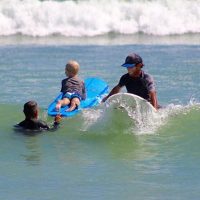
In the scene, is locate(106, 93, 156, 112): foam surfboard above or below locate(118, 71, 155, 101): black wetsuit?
below

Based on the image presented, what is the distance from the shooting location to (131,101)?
8.82 metres

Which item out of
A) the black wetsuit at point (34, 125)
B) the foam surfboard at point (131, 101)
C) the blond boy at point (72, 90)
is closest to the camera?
the foam surfboard at point (131, 101)

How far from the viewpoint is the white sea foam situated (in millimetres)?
20688

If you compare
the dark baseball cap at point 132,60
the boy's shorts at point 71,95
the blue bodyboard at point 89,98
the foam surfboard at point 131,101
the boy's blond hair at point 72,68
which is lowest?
the blue bodyboard at point 89,98

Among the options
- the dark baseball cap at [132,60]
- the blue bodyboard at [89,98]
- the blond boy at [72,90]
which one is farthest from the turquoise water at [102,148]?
the dark baseball cap at [132,60]

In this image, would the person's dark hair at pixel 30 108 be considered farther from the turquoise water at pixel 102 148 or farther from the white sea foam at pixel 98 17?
the white sea foam at pixel 98 17

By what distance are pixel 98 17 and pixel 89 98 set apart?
36.1ft

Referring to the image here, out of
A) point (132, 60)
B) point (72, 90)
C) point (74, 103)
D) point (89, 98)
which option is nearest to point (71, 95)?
point (72, 90)

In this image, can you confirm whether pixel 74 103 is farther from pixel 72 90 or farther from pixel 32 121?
pixel 32 121

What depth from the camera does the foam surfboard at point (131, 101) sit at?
28.7 ft

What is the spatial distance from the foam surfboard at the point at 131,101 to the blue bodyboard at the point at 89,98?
110 centimetres

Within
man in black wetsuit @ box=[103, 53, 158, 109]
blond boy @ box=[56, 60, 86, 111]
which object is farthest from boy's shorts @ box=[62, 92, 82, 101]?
man in black wetsuit @ box=[103, 53, 158, 109]

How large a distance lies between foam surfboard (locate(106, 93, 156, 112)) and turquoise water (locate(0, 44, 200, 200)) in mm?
131

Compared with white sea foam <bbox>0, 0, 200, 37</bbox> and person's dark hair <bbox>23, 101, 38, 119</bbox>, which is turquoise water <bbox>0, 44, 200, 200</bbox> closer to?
person's dark hair <bbox>23, 101, 38, 119</bbox>
